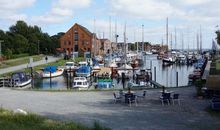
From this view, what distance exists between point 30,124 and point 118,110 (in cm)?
855

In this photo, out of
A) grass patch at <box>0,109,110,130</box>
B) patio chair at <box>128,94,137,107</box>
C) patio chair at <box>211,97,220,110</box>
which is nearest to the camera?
grass patch at <box>0,109,110,130</box>

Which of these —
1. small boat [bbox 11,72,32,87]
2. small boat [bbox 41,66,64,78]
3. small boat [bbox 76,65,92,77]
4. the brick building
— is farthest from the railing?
the brick building

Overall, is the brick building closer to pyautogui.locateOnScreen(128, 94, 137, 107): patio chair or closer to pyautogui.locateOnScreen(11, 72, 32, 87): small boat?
pyautogui.locateOnScreen(11, 72, 32, 87): small boat

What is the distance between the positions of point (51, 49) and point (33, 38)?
1287 cm

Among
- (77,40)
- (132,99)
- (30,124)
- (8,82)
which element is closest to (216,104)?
(132,99)

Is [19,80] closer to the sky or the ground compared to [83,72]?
closer to the ground

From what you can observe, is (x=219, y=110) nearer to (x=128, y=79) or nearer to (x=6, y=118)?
(x=6, y=118)

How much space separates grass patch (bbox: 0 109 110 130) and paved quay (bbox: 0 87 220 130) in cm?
322

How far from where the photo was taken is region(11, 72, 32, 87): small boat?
49.7m

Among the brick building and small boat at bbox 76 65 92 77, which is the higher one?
the brick building

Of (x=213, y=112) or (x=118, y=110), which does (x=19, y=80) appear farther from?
(x=213, y=112)

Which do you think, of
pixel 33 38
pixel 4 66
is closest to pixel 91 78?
pixel 4 66

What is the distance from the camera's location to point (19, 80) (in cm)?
5147

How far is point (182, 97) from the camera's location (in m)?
27.4
